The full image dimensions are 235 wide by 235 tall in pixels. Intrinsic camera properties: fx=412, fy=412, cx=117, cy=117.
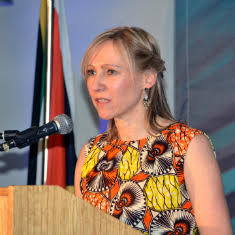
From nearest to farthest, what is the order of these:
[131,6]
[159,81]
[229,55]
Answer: [159,81], [229,55], [131,6]

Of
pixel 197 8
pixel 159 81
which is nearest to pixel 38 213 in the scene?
pixel 159 81

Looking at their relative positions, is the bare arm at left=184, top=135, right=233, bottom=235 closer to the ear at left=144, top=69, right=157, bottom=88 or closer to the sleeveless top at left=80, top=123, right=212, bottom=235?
the sleeveless top at left=80, top=123, right=212, bottom=235

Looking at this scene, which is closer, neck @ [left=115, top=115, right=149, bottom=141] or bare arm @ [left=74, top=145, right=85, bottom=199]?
neck @ [left=115, top=115, right=149, bottom=141]

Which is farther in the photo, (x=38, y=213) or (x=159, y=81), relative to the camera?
(x=159, y=81)

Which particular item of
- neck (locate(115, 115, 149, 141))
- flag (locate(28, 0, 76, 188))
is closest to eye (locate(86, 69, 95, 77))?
neck (locate(115, 115, 149, 141))

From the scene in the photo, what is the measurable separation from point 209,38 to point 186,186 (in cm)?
157

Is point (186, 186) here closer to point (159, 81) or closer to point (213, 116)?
point (159, 81)

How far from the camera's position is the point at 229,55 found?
295 centimetres

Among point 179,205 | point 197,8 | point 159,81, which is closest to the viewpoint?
point 179,205

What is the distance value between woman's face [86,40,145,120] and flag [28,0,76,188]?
3.47ft

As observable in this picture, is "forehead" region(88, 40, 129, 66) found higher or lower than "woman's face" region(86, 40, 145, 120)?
higher

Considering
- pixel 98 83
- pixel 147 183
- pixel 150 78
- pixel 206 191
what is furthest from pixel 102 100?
pixel 206 191

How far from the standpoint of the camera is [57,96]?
307 cm

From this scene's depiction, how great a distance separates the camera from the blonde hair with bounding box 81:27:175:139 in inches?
80.0
